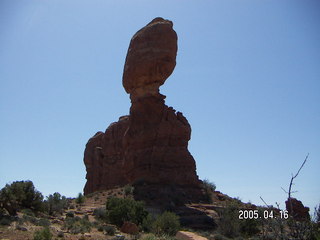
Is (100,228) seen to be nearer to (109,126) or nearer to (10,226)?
(10,226)

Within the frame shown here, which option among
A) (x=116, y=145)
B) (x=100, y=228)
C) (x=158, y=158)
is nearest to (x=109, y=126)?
(x=116, y=145)

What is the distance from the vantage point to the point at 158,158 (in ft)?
132

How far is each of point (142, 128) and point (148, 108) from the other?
2571 mm

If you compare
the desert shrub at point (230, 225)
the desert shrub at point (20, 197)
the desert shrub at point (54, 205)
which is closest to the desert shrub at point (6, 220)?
the desert shrub at point (20, 197)

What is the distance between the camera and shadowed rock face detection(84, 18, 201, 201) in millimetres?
39969

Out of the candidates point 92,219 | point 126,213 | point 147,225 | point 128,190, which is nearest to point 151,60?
point 128,190

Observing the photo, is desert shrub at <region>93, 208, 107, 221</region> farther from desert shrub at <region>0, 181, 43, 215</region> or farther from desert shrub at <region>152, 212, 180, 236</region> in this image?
desert shrub at <region>152, 212, 180, 236</region>

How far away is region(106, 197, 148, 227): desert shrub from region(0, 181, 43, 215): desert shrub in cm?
548

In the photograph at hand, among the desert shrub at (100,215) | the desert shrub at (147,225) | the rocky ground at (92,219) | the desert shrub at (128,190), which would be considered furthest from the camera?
the desert shrub at (128,190)

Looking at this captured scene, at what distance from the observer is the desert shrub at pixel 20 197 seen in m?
22.5

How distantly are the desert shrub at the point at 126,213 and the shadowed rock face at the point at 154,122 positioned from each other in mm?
11958

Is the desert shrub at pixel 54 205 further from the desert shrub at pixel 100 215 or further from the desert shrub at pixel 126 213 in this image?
the desert shrub at pixel 126 213

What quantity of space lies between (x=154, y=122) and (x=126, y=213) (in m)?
17.5

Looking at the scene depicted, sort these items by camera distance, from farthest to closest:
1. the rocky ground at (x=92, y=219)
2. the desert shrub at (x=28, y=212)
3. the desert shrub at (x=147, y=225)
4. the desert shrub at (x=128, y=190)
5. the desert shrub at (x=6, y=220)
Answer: the desert shrub at (x=128, y=190) → the desert shrub at (x=147, y=225) → the desert shrub at (x=28, y=212) → the desert shrub at (x=6, y=220) → the rocky ground at (x=92, y=219)
